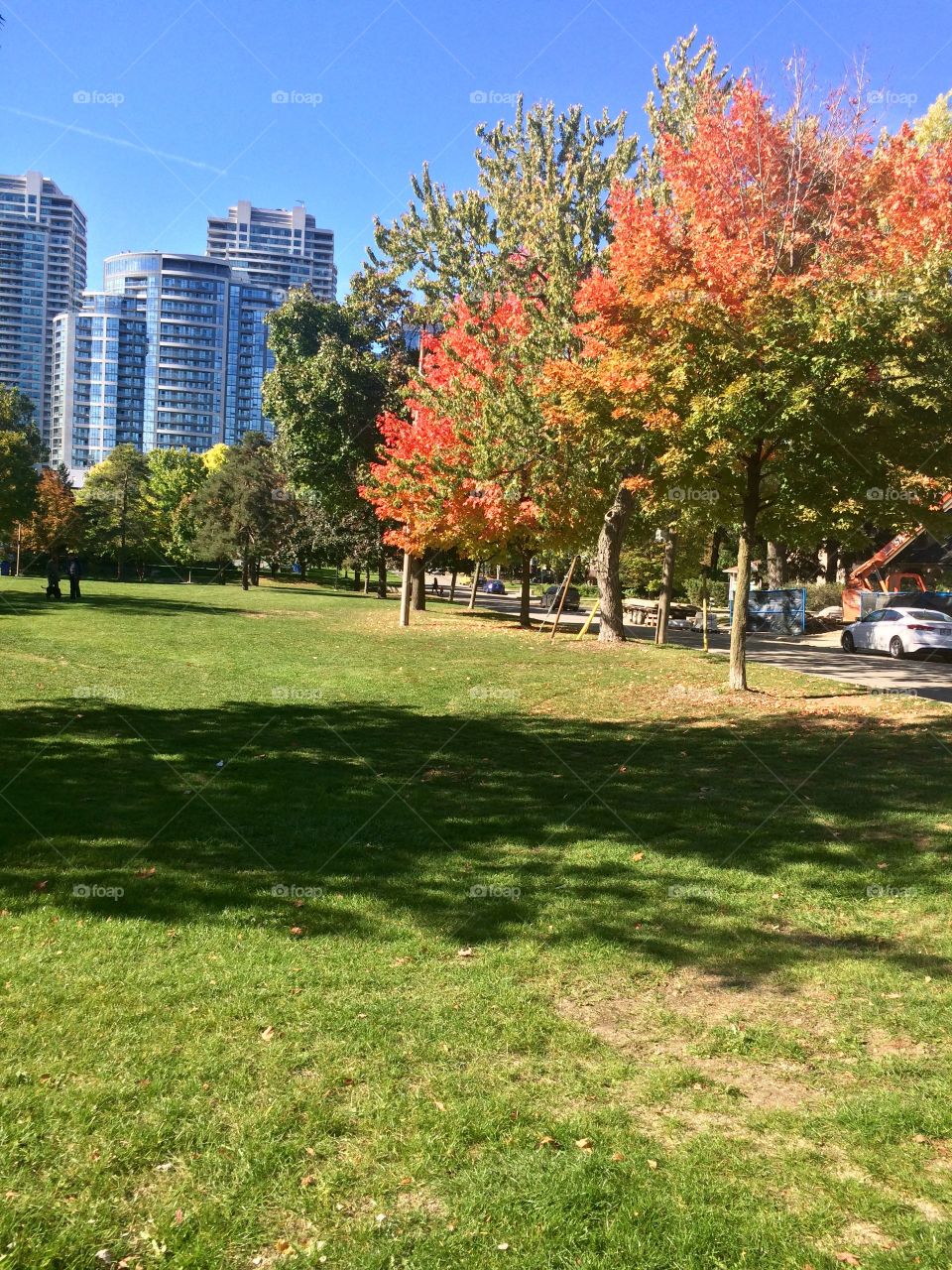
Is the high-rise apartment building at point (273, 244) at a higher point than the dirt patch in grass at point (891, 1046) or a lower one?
higher

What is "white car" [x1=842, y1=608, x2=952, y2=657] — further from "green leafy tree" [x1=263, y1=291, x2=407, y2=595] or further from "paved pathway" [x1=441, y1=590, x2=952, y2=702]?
"green leafy tree" [x1=263, y1=291, x2=407, y2=595]

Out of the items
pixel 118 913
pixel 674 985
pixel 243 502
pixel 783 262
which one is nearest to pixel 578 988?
pixel 674 985

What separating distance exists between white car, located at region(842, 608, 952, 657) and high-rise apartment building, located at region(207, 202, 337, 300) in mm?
185974

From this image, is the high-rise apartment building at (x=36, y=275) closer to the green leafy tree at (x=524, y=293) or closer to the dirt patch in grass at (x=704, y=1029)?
the green leafy tree at (x=524, y=293)

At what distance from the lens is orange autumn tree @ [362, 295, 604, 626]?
72.9 ft

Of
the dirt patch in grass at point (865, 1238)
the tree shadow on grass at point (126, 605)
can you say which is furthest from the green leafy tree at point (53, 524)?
the dirt patch in grass at point (865, 1238)

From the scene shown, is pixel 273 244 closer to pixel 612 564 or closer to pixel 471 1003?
pixel 612 564

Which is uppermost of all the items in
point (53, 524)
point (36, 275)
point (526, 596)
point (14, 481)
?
point (36, 275)

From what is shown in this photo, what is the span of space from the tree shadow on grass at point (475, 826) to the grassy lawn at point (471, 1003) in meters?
0.04

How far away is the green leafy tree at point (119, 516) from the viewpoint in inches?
2381

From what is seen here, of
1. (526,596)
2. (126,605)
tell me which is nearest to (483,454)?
(526,596)

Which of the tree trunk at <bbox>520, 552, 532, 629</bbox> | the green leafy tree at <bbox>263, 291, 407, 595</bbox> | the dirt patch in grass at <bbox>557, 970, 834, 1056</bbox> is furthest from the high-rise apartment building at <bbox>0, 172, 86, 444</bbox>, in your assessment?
the dirt patch in grass at <bbox>557, 970, 834, 1056</bbox>

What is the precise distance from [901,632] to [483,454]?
12054 millimetres

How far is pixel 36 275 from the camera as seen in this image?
446 feet
